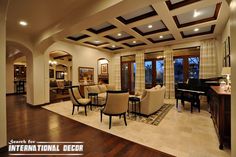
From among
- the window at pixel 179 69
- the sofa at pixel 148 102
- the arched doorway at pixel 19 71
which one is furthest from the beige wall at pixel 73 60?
the window at pixel 179 69

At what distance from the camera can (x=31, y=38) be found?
5.52m

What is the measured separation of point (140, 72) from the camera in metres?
8.54

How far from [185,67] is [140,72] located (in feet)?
9.25

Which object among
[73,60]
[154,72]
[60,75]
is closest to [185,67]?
[154,72]

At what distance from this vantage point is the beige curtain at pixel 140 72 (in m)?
8.45

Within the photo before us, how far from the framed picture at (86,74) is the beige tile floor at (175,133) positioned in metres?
3.72

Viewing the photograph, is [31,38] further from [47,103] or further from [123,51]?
[123,51]

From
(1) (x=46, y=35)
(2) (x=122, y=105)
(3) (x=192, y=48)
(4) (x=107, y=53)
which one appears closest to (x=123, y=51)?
(4) (x=107, y=53)

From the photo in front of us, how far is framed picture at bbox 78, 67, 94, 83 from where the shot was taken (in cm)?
754

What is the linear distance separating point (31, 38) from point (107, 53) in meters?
5.08

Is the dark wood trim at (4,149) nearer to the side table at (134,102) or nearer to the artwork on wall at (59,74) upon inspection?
the side table at (134,102)

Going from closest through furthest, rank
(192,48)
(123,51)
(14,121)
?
(14,121) → (192,48) → (123,51)

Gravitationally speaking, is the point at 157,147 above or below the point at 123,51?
below

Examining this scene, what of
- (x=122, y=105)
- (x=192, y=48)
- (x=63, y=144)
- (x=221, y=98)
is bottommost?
(x=63, y=144)
